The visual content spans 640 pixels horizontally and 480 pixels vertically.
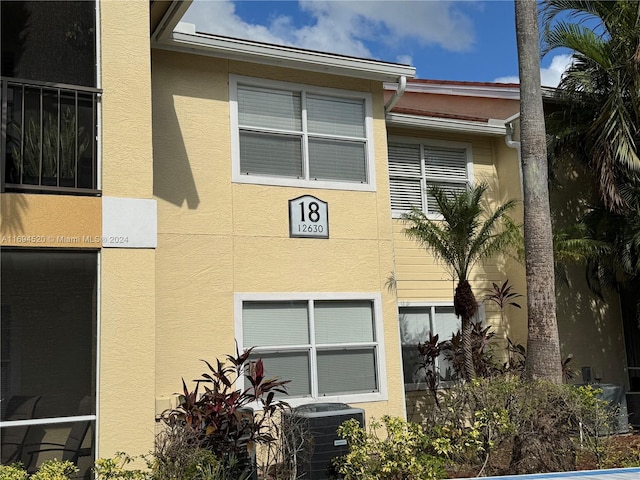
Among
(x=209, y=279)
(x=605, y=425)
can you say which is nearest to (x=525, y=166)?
(x=605, y=425)

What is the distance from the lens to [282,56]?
10.2m

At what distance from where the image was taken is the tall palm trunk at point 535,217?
9.63m

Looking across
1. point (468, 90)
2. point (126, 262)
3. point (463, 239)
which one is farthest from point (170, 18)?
point (468, 90)

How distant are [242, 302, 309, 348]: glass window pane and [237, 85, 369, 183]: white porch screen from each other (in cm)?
204

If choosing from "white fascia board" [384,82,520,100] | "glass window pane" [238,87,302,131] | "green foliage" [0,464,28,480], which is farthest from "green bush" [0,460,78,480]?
"white fascia board" [384,82,520,100]

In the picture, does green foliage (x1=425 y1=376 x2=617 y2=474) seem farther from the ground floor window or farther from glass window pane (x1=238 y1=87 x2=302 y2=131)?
glass window pane (x1=238 y1=87 x2=302 y2=131)

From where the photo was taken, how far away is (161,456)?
6910 mm

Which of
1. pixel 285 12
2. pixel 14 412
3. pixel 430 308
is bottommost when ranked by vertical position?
pixel 14 412

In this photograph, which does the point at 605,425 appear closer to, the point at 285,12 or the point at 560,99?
the point at 560,99

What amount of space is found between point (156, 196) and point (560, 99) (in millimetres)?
8104

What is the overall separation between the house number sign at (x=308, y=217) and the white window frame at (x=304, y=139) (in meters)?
0.27

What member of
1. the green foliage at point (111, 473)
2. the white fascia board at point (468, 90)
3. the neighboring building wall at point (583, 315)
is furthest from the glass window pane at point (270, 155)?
the white fascia board at point (468, 90)

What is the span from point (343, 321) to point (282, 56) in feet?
13.8

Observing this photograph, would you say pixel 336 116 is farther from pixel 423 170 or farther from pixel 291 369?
pixel 291 369
